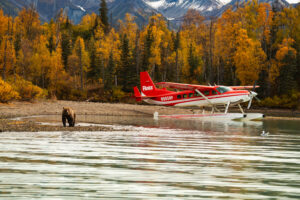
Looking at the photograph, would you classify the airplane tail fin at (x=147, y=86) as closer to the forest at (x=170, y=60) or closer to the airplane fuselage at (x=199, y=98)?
the airplane fuselage at (x=199, y=98)

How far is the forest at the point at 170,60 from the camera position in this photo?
160ft

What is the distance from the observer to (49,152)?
907 centimetres

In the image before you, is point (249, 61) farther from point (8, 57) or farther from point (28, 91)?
point (8, 57)

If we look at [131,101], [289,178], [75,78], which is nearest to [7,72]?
[75,78]

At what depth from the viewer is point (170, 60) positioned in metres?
64.1

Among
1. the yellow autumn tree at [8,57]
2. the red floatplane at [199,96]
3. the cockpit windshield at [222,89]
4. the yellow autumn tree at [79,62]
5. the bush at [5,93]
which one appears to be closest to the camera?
the red floatplane at [199,96]

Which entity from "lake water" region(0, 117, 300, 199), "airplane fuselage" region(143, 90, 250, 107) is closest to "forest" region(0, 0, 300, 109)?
"airplane fuselage" region(143, 90, 250, 107)

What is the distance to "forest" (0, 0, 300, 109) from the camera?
160ft

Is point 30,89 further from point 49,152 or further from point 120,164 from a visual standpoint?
point 120,164

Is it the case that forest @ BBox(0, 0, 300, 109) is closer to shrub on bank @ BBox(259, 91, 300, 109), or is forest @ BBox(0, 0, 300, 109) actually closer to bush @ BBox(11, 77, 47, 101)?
shrub on bank @ BBox(259, 91, 300, 109)

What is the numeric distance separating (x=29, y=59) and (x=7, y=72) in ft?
11.9

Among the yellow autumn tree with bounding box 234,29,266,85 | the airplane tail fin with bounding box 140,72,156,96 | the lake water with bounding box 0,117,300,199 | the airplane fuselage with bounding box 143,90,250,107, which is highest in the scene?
the yellow autumn tree with bounding box 234,29,266,85

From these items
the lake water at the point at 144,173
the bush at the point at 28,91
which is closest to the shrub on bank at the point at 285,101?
the bush at the point at 28,91

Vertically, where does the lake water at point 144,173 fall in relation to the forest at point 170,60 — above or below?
below
